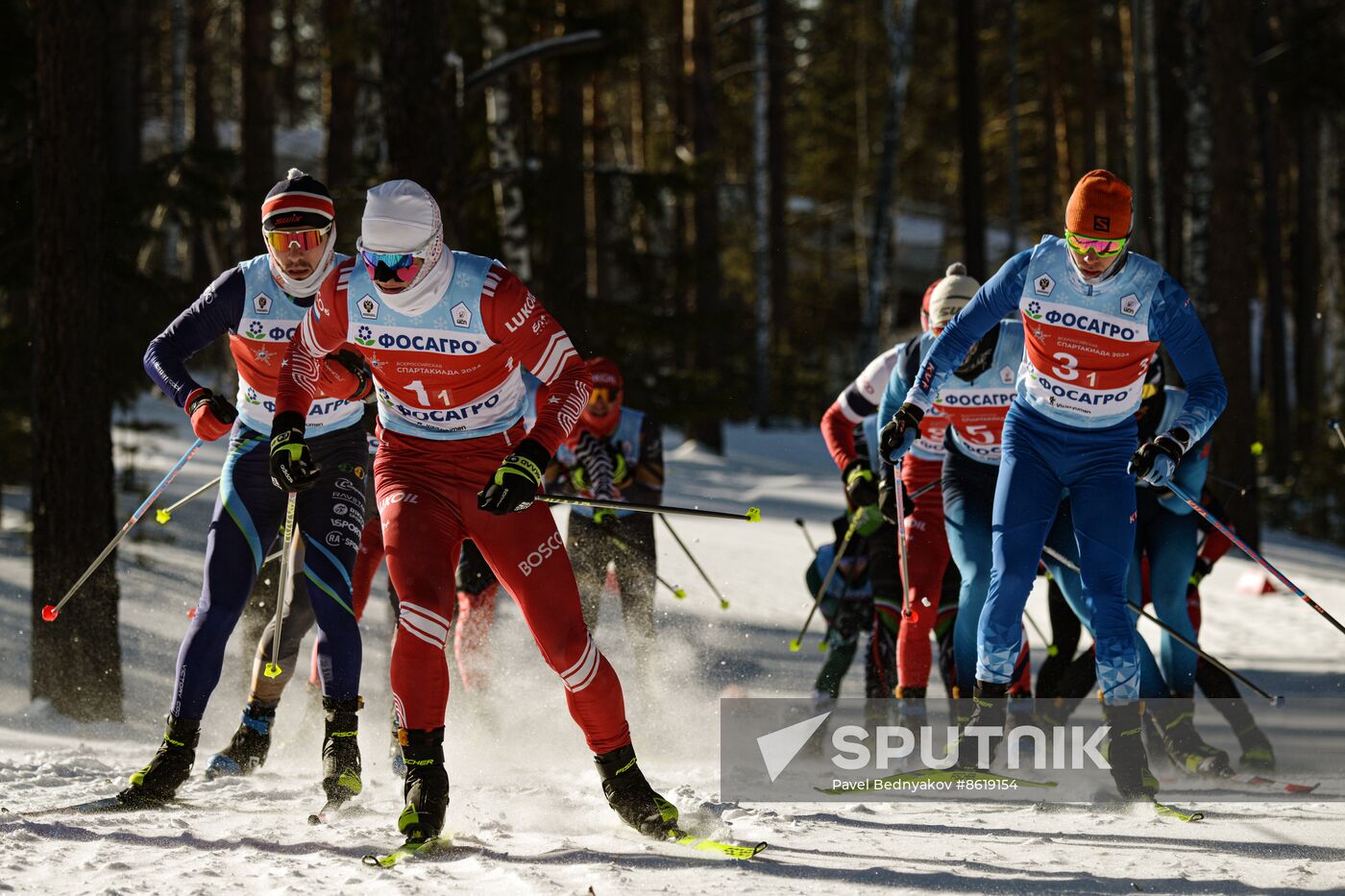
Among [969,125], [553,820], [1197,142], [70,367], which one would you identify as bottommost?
[553,820]

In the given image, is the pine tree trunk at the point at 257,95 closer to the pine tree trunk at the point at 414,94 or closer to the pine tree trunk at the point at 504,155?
the pine tree trunk at the point at 504,155

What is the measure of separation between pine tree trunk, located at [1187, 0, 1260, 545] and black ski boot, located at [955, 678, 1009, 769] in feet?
26.7

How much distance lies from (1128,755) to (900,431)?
1461mm

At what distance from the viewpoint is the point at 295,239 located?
5195 millimetres

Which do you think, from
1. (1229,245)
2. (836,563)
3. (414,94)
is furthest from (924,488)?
(1229,245)

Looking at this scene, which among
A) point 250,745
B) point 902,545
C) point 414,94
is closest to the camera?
point 250,745

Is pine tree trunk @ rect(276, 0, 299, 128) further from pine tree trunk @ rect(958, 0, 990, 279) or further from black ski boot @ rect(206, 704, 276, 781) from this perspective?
black ski boot @ rect(206, 704, 276, 781)

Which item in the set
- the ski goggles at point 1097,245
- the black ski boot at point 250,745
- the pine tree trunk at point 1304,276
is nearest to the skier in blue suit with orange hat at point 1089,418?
the ski goggles at point 1097,245

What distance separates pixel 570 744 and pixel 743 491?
11079mm

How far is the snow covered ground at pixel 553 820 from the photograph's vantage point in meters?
4.08

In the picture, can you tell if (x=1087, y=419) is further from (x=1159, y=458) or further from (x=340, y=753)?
(x=340, y=753)

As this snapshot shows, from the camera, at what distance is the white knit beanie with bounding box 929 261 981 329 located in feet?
19.7

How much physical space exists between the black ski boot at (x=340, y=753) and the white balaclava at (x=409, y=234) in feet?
4.98

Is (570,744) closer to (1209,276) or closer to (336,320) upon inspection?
(336,320)
